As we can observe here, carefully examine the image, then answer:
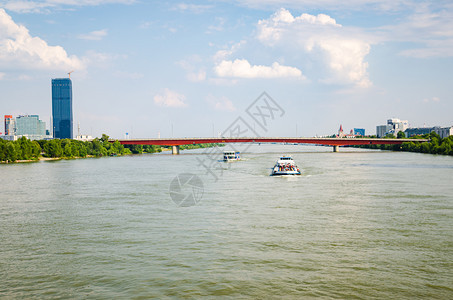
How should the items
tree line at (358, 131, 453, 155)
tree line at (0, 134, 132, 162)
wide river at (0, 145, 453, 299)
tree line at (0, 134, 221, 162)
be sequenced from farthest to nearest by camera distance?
tree line at (358, 131, 453, 155), tree line at (0, 134, 221, 162), tree line at (0, 134, 132, 162), wide river at (0, 145, 453, 299)

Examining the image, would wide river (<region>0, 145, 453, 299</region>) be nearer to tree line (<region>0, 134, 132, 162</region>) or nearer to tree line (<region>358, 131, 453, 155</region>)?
tree line (<region>0, 134, 132, 162</region>)

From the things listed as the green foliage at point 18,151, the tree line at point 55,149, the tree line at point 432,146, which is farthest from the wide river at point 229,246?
the tree line at point 432,146

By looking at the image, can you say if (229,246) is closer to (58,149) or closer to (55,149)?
(55,149)

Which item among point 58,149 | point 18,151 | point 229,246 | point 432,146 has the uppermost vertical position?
point 58,149

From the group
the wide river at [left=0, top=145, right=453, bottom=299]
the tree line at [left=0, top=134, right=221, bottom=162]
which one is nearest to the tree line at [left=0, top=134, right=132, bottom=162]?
the tree line at [left=0, top=134, right=221, bottom=162]

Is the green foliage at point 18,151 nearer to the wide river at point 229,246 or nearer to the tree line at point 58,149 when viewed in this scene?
the tree line at point 58,149

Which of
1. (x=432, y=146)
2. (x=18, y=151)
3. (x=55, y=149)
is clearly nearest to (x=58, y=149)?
(x=55, y=149)

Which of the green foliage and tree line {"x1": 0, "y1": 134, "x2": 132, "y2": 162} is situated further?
tree line {"x1": 0, "y1": 134, "x2": 132, "y2": 162}

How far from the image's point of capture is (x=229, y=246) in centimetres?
1842

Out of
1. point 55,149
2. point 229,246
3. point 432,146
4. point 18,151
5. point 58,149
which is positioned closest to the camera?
point 229,246

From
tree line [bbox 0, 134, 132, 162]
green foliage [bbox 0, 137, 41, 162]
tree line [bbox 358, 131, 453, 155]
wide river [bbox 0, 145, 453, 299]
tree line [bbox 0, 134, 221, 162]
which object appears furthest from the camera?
tree line [bbox 358, 131, 453, 155]

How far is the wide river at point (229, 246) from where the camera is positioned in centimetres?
1381

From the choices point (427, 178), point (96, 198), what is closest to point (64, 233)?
point (96, 198)

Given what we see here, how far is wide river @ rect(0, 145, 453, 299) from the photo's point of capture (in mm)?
13812
